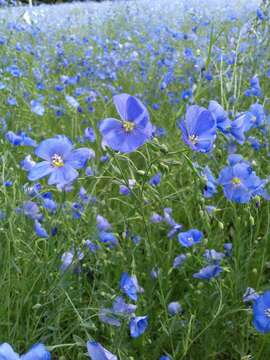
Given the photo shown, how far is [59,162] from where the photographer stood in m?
1.16

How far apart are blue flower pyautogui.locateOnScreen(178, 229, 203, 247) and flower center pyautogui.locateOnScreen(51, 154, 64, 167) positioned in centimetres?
53

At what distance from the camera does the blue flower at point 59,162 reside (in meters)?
1.12

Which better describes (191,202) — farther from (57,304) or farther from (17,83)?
(17,83)

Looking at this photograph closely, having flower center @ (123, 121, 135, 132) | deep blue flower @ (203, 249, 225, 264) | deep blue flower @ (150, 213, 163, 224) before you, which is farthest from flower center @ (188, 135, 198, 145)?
deep blue flower @ (150, 213, 163, 224)

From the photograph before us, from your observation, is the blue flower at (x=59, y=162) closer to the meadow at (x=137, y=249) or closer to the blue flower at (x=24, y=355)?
the meadow at (x=137, y=249)

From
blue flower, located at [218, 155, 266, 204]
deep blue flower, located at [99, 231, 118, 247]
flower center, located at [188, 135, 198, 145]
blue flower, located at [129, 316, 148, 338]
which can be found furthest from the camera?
deep blue flower, located at [99, 231, 118, 247]

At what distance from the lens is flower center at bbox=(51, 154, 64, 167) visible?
1158mm

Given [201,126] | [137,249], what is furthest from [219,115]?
[137,249]

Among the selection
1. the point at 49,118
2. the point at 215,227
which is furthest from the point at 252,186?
the point at 49,118

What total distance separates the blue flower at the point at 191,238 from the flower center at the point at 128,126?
601mm

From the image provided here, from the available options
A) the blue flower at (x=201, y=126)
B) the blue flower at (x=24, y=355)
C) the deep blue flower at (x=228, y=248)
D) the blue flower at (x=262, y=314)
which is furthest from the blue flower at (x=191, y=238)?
the blue flower at (x=24, y=355)

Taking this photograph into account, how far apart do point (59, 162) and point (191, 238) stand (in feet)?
1.86

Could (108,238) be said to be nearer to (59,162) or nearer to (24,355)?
(59,162)

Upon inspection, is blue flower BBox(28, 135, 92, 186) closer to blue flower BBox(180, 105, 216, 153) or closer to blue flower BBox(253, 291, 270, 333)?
blue flower BBox(180, 105, 216, 153)
